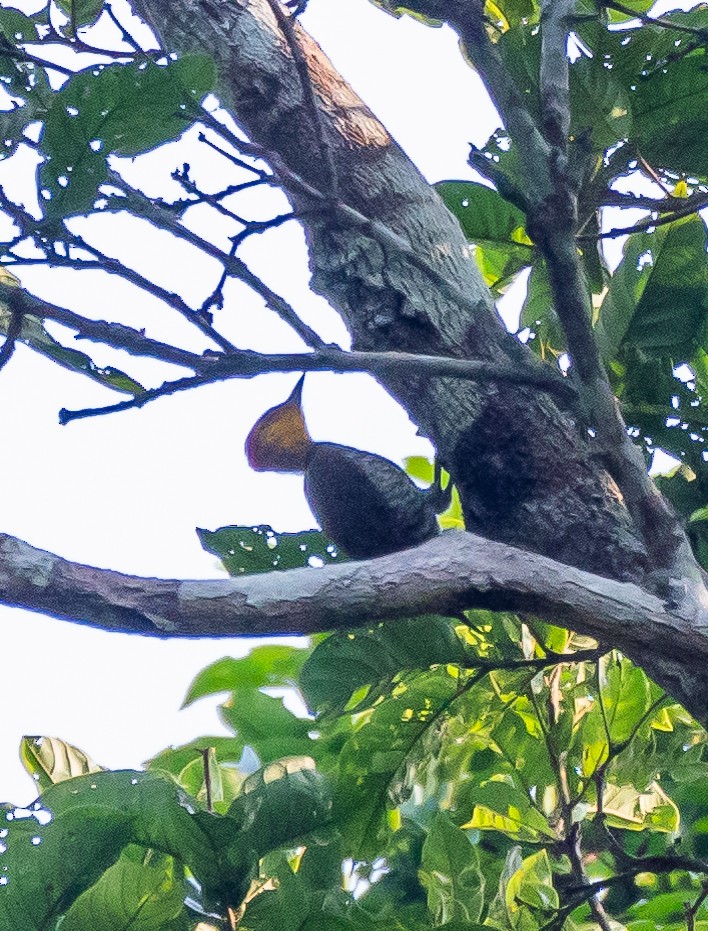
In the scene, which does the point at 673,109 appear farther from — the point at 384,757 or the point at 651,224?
the point at 384,757

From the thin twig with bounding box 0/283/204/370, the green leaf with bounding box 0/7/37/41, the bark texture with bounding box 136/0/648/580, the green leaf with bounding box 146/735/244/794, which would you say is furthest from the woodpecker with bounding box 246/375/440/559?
Answer: the green leaf with bounding box 0/7/37/41

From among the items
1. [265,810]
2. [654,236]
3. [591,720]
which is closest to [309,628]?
[265,810]

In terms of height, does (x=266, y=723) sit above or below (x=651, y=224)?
below

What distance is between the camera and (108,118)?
1178 mm

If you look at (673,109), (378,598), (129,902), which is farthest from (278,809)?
(673,109)

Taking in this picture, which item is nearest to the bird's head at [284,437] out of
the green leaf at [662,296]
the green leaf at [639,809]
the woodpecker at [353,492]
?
the woodpecker at [353,492]

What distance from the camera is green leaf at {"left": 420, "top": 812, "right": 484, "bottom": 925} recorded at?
1.33 m

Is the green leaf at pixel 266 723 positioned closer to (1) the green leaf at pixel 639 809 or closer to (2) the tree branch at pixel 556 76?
(1) the green leaf at pixel 639 809

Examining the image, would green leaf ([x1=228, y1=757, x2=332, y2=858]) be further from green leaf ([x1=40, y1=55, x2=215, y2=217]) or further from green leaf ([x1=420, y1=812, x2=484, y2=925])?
green leaf ([x1=40, y1=55, x2=215, y2=217])

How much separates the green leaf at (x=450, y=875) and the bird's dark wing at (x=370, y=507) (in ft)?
1.30

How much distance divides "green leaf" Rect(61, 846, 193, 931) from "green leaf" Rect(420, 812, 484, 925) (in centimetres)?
34

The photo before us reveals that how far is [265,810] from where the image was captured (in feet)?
4.01

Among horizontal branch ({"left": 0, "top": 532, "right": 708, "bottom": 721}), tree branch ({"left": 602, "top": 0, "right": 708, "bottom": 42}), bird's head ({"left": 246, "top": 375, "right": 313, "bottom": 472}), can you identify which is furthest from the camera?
bird's head ({"left": 246, "top": 375, "right": 313, "bottom": 472})

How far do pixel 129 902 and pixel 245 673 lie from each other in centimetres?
87
